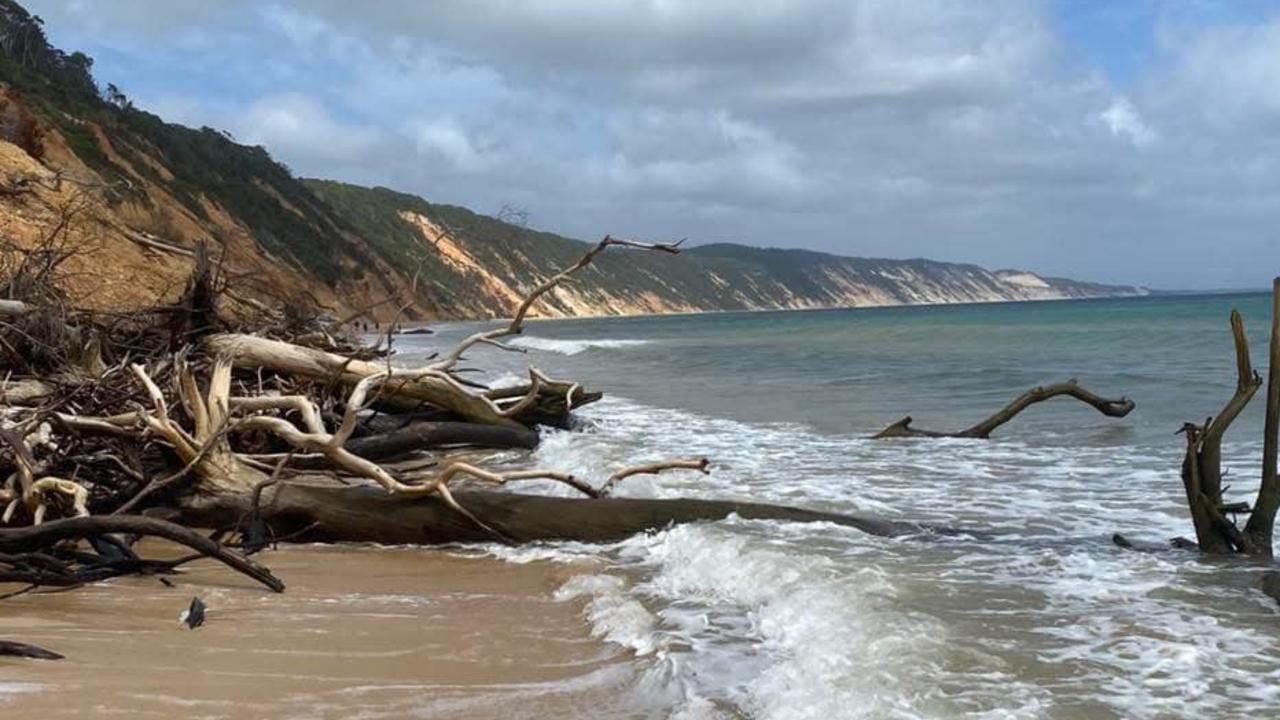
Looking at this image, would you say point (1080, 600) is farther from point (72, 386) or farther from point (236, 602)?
point (72, 386)

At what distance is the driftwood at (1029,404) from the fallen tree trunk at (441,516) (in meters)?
3.59

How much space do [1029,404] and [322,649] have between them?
7470mm

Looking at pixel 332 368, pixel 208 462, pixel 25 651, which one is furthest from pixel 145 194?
pixel 25 651

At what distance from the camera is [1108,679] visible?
3.62m

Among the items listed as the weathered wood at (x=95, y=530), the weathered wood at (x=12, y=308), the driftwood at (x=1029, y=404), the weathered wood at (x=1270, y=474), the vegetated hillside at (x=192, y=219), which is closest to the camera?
the weathered wood at (x=95, y=530)

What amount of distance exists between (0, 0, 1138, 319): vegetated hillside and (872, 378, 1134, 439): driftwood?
495 centimetres

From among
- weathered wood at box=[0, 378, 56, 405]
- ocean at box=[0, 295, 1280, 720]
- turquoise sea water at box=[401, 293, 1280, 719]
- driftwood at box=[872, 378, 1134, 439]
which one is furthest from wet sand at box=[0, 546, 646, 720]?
driftwood at box=[872, 378, 1134, 439]

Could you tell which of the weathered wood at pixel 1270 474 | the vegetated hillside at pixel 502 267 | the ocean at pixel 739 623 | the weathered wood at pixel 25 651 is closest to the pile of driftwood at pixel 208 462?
the ocean at pixel 739 623

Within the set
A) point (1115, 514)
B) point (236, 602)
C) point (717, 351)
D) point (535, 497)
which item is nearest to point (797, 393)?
point (1115, 514)

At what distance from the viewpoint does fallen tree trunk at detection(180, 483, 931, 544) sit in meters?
5.78

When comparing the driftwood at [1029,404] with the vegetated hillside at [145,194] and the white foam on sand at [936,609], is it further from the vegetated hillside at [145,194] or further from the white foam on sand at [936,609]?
the vegetated hillside at [145,194]

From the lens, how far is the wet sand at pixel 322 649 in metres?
3.33

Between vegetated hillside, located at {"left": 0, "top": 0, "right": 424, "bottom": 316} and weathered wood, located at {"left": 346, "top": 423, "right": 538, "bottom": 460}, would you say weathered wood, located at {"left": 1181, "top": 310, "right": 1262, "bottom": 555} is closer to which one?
weathered wood, located at {"left": 346, "top": 423, "right": 538, "bottom": 460}

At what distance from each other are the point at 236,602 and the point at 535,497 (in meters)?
1.92
